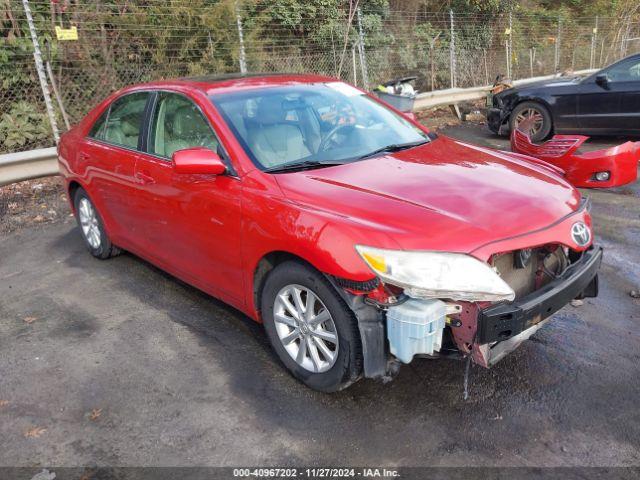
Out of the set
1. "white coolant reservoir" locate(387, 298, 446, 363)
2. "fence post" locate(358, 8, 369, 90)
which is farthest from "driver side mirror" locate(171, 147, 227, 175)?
"fence post" locate(358, 8, 369, 90)

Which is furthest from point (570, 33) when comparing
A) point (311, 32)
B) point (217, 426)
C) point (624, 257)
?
point (217, 426)

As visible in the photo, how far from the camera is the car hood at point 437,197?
260 cm

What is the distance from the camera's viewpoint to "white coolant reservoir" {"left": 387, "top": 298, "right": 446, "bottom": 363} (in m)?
2.48

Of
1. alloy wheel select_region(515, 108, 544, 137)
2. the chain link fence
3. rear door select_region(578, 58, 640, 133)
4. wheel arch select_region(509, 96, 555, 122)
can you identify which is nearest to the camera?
the chain link fence

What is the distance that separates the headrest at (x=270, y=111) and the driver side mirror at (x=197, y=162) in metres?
0.49

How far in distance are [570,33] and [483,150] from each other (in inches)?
769

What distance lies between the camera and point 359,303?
265 centimetres

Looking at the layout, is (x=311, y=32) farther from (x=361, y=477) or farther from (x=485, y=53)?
(x=361, y=477)

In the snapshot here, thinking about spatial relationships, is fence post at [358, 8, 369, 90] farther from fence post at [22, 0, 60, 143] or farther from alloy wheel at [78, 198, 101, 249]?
alloy wheel at [78, 198, 101, 249]

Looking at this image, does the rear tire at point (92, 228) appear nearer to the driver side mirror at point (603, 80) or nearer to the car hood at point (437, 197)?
the car hood at point (437, 197)

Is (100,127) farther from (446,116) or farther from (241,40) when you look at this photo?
(446,116)

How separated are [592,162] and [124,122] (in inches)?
168

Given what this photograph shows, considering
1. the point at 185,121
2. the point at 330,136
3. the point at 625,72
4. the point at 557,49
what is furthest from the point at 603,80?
the point at 557,49

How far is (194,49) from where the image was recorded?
388 inches
